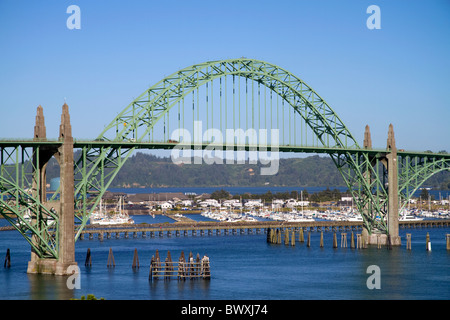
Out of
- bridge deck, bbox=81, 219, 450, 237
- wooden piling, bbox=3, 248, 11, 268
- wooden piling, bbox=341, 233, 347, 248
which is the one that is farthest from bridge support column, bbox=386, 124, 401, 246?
wooden piling, bbox=3, 248, 11, 268

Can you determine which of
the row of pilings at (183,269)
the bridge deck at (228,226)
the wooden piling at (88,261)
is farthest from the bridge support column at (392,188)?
the wooden piling at (88,261)

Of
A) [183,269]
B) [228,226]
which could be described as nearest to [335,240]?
[228,226]

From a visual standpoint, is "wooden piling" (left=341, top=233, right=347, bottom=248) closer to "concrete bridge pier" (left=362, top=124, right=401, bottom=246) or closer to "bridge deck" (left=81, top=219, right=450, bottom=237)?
"concrete bridge pier" (left=362, top=124, right=401, bottom=246)

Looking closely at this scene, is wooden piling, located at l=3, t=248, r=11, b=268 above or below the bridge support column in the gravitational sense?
below

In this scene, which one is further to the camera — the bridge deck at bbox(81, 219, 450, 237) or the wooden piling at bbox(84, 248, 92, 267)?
the bridge deck at bbox(81, 219, 450, 237)

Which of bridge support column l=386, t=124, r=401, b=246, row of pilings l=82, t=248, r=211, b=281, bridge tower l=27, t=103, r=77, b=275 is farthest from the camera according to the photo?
bridge support column l=386, t=124, r=401, b=246

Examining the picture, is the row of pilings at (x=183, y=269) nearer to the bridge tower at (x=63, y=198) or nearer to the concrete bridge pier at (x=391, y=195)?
the bridge tower at (x=63, y=198)

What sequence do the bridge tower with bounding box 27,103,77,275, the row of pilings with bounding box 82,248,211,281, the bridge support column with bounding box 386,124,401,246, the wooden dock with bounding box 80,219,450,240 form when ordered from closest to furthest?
the bridge tower with bounding box 27,103,77,275 < the row of pilings with bounding box 82,248,211,281 < the bridge support column with bounding box 386,124,401,246 < the wooden dock with bounding box 80,219,450,240

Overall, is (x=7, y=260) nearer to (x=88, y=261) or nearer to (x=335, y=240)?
(x=88, y=261)

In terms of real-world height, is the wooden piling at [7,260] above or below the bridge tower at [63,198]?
below
